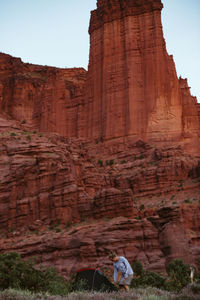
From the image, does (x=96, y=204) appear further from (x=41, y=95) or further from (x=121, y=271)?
(x=41, y=95)

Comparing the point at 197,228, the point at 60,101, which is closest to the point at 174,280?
the point at 197,228

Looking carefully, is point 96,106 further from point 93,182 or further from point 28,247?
point 28,247

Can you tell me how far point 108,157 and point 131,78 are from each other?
10.3 meters

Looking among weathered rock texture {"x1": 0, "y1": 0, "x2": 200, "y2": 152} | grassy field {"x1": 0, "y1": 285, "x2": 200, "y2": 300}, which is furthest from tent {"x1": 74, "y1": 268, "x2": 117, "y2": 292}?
weathered rock texture {"x1": 0, "y1": 0, "x2": 200, "y2": 152}

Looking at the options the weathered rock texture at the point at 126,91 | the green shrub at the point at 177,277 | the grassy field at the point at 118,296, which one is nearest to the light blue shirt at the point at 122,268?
the grassy field at the point at 118,296

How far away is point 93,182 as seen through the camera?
140 ft

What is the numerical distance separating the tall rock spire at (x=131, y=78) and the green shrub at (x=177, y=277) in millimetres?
29766

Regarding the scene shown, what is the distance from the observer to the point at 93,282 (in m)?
17.0

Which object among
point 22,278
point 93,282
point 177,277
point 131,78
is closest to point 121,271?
point 93,282

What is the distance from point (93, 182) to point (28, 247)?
37.1 feet

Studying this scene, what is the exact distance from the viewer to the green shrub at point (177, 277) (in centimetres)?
1919

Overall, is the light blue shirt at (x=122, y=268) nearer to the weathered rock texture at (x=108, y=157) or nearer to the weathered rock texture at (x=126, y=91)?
the weathered rock texture at (x=108, y=157)

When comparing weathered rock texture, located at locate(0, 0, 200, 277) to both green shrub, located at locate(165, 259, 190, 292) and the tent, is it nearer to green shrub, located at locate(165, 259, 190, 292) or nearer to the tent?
green shrub, located at locate(165, 259, 190, 292)

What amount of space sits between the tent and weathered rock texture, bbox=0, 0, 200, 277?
421 inches
